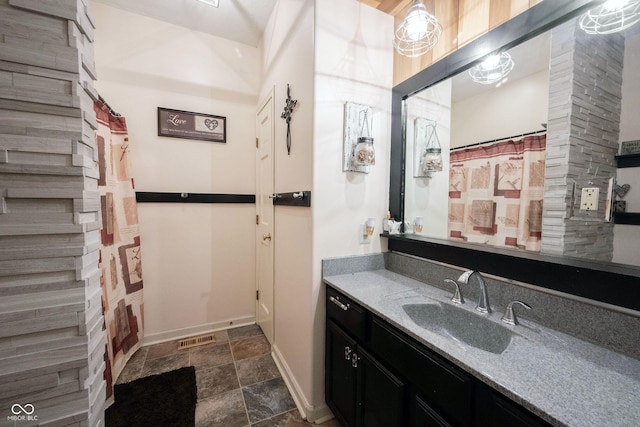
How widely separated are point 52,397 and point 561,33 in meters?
2.14

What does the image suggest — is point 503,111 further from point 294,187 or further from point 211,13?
point 211,13

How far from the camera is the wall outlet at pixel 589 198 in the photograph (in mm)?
994

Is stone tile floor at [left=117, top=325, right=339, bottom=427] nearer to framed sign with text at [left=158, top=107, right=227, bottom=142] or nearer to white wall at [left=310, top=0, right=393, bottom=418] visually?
white wall at [left=310, top=0, right=393, bottom=418]

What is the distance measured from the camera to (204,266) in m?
2.46

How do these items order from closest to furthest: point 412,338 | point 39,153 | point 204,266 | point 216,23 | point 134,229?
point 39,153, point 412,338, point 134,229, point 216,23, point 204,266

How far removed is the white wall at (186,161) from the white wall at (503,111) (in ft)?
6.34

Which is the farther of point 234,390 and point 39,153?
point 234,390

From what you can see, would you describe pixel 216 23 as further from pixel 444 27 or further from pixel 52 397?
pixel 52 397

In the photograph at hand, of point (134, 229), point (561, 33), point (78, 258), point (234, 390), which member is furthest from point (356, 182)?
point (134, 229)

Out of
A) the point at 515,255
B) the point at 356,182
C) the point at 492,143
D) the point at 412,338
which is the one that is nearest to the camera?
the point at 412,338

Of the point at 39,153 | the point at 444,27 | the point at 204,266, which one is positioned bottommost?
the point at 204,266

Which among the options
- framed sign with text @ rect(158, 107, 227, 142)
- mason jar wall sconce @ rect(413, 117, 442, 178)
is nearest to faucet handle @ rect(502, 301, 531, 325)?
mason jar wall sconce @ rect(413, 117, 442, 178)

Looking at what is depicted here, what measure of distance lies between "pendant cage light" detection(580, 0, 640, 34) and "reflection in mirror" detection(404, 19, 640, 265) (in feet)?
0.09

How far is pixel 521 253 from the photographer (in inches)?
42.9
